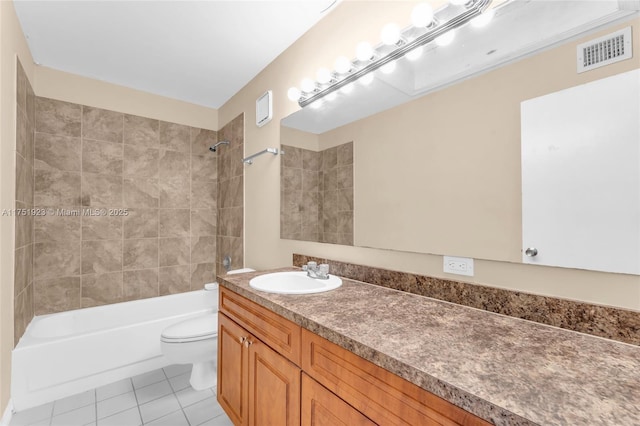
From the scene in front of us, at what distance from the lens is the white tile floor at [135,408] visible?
1.68 metres

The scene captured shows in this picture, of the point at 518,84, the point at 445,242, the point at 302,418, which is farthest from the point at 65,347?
the point at 518,84

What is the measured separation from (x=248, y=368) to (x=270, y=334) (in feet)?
0.95

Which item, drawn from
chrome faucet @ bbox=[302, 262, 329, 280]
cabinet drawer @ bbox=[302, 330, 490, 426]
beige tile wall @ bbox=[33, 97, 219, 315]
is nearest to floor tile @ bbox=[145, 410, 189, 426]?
chrome faucet @ bbox=[302, 262, 329, 280]

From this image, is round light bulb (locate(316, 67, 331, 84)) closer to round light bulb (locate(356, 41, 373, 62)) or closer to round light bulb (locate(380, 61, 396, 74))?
round light bulb (locate(356, 41, 373, 62))

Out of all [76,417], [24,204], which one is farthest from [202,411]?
[24,204]

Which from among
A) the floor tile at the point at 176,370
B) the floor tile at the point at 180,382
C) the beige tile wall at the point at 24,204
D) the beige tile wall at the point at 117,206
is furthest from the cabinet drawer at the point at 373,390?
the beige tile wall at the point at 117,206

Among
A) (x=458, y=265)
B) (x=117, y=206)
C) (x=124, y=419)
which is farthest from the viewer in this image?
(x=117, y=206)

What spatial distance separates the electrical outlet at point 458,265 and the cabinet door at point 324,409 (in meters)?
0.63

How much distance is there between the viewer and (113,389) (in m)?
2.00

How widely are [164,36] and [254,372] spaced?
2.21 meters

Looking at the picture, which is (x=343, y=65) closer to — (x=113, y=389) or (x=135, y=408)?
(x=135, y=408)

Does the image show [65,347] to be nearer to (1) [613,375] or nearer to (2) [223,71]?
(2) [223,71]

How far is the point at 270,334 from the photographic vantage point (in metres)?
1.12

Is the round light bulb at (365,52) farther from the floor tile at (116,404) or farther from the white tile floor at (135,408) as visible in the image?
the floor tile at (116,404)
